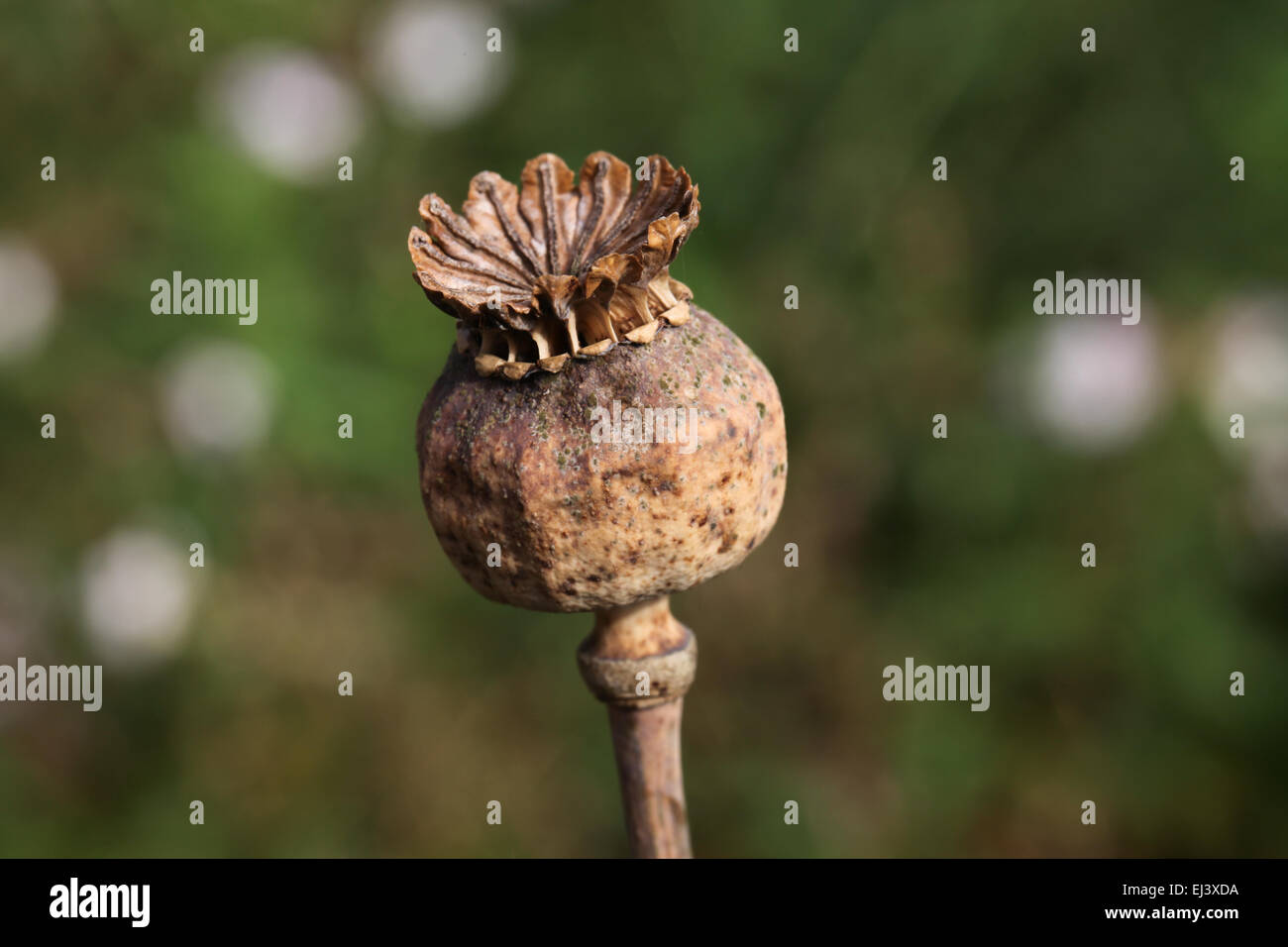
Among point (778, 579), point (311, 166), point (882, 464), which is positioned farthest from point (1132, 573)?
point (311, 166)

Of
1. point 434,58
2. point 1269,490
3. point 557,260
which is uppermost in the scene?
point 434,58

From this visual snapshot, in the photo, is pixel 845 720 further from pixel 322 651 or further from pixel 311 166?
pixel 311 166

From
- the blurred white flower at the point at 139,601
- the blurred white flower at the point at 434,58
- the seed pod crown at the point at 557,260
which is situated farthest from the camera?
the blurred white flower at the point at 434,58

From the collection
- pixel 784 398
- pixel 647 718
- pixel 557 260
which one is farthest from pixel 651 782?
pixel 784 398

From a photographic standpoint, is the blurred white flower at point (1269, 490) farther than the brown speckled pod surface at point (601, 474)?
Yes

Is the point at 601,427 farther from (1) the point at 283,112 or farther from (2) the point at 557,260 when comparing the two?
(1) the point at 283,112

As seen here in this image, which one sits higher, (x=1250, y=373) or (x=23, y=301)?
(x=23, y=301)

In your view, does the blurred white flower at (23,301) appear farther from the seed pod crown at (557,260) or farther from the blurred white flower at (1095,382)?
the blurred white flower at (1095,382)

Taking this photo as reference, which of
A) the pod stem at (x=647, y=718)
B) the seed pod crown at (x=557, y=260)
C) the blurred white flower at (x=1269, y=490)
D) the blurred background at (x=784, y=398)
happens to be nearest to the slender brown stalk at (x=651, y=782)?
the pod stem at (x=647, y=718)
